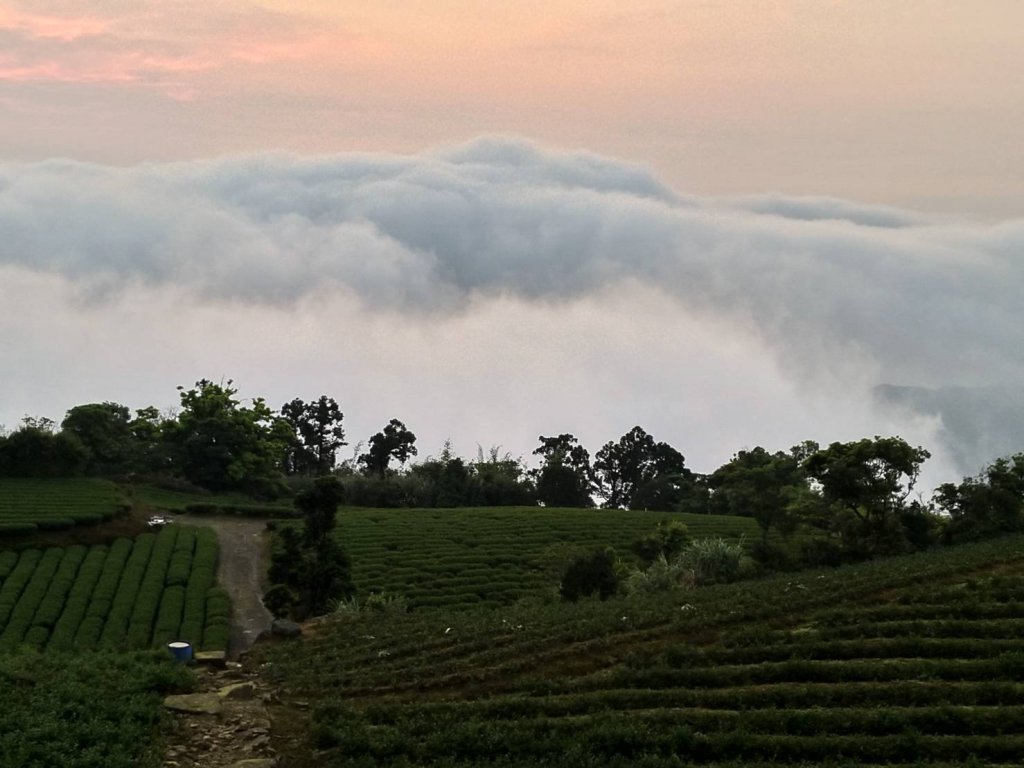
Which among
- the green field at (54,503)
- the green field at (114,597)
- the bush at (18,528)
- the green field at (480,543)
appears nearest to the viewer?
the green field at (114,597)

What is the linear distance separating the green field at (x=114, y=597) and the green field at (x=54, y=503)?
7.63 ft

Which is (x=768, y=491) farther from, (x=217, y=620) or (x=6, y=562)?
(x=6, y=562)

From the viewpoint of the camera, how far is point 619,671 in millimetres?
15781

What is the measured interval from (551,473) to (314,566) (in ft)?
173

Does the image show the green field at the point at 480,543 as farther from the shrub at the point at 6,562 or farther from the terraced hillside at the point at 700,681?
the terraced hillside at the point at 700,681

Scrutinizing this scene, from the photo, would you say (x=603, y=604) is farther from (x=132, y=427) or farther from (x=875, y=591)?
(x=132, y=427)

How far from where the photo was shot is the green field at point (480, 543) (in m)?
41.5

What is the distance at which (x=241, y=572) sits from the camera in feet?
151

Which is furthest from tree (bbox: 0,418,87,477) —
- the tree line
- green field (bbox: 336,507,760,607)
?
green field (bbox: 336,507,760,607)

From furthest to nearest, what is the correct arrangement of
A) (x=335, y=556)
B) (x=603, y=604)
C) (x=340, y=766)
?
(x=335, y=556) → (x=603, y=604) → (x=340, y=766)

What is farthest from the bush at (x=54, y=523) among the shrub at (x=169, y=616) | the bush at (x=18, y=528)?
the shrub at (x=169, y=616)

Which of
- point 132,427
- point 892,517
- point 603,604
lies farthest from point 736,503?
point 132,427

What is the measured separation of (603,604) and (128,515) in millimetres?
40263

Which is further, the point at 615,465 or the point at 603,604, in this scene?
the point at 615,465
